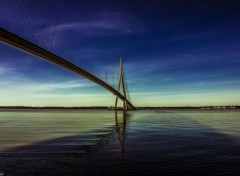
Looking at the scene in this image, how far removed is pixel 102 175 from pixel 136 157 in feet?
8.33

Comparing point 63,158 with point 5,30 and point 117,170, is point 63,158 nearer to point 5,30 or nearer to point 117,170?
point 117,170

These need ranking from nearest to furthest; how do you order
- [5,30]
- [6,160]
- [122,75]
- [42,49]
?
1. [6,160]
2. [5,30]
3. [42,49]
4. [122,75]

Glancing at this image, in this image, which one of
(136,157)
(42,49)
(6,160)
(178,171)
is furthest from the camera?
(42,49)

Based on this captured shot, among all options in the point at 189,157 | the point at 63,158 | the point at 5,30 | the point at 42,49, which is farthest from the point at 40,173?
the point at 42,49

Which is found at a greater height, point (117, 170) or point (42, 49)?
point (42, 49)

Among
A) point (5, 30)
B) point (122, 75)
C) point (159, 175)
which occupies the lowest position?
point (159, 175)

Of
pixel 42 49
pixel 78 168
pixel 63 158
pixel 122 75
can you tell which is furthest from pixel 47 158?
pixel 122 75

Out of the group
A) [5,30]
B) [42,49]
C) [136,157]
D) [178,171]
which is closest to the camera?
[178,171]

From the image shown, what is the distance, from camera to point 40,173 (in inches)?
257

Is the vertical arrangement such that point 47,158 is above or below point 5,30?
below

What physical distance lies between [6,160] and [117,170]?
365 cm

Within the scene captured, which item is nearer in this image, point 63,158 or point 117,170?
point 117,170

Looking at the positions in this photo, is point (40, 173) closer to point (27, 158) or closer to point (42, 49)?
point (27, 158)

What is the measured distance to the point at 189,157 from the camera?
28.8 ft
